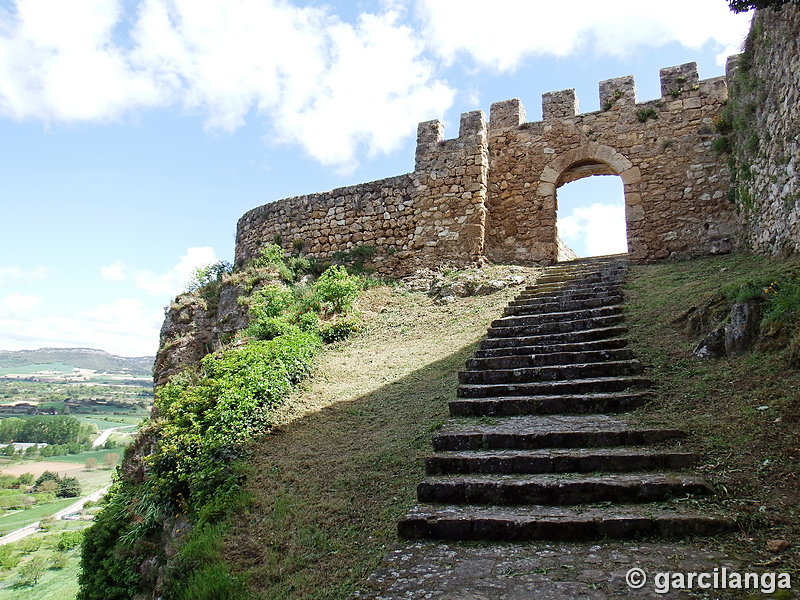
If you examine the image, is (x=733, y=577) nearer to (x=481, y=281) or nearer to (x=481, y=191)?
(x=481, y=281)

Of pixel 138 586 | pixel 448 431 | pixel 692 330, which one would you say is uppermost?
pixel 692 330

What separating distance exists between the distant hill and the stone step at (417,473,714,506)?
4579 inches

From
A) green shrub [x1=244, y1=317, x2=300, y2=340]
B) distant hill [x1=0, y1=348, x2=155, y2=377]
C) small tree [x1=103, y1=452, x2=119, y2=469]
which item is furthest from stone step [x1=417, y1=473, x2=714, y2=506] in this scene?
distant hill [x1=0, y1=348, x2=155, y2=377]

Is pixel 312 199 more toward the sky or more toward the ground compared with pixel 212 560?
more toward the sky

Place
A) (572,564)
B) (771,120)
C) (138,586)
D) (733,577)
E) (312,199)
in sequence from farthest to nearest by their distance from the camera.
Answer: (312,199)
(771,120)
(138,586)
(572,564)
(733,577)

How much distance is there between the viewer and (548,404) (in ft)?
15.8

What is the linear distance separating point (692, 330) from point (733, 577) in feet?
12.2

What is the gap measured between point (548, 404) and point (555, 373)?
2.40 feet

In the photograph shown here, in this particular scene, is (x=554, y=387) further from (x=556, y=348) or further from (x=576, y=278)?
(x=576, y=278)

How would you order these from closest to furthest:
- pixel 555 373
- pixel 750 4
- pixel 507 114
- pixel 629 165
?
1. pixel 750 4
2. pixel 555 373
3. pixel 629 165
4. pixel 507 114

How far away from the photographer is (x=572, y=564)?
8.78ft

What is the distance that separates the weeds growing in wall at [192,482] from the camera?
424 cm

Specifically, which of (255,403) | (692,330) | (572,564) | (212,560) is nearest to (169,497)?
(255,403)

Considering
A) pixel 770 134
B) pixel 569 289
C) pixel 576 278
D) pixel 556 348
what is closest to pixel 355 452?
pixel 556 348
